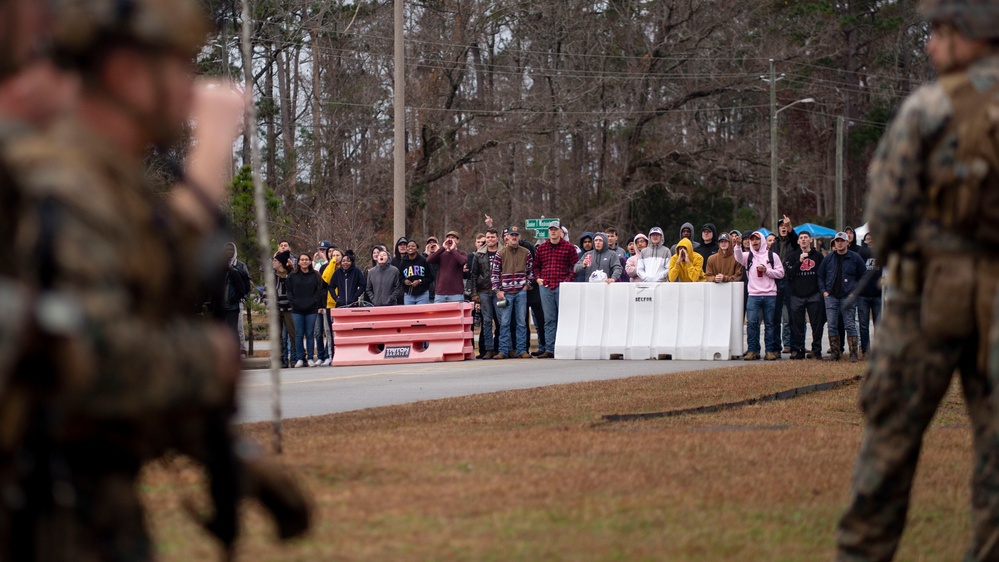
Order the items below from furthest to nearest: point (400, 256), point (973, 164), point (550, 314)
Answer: point (400, 256) < point (550, 314) < point (973, 164)

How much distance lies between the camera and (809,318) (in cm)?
2042

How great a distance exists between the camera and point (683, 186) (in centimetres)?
5316

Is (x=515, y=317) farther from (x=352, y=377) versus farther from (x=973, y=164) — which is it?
(x=973, y=164)

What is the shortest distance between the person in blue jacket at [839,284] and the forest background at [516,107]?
19.9m

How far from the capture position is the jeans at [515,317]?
21.8m

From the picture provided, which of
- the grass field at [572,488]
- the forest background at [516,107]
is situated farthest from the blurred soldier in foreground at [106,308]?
the forest background at [516,107]

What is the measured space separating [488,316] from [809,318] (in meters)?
5.19

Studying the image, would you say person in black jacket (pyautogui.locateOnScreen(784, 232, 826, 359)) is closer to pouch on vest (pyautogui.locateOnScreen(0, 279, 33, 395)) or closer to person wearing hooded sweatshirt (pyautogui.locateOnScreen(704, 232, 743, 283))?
person wearing hooded sweatshirt (pyautogui.locateOnScreen(704, 232, 743, 283))

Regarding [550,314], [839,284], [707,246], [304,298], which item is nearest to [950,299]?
[839,284]

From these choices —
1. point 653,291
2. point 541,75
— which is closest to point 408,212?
point 541,75

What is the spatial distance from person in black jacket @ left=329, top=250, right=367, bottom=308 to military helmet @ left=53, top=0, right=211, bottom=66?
799 inches

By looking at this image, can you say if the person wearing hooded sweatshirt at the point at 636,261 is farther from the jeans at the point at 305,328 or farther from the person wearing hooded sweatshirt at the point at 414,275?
the jeans at the point at 305,328

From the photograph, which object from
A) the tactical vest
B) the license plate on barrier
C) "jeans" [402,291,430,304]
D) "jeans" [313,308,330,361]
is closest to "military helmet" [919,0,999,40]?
the tactical vest

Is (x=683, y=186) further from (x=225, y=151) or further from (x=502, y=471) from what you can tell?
(x=225, y=151)
